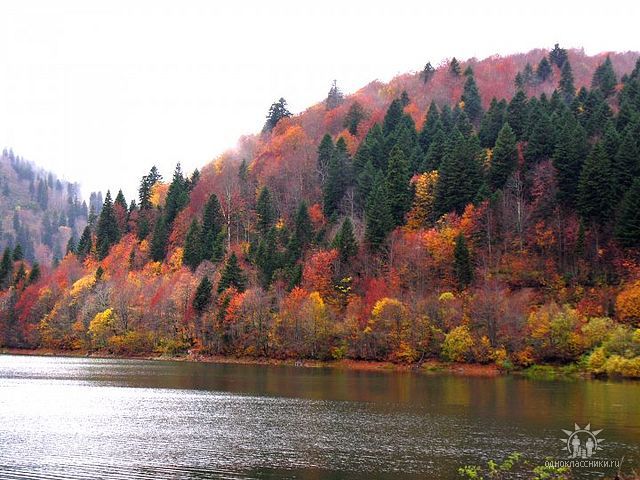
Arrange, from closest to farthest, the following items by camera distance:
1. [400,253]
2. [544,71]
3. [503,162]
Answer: [400,253] < [503,162] < [544,71]

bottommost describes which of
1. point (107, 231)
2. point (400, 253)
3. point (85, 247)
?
point (400, 253)

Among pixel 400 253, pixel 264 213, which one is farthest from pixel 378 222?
pixel 264 213

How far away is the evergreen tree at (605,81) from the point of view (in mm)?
164000

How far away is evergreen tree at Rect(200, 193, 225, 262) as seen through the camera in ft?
520

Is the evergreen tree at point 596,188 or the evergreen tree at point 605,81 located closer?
the evergreen tree at point 596,188

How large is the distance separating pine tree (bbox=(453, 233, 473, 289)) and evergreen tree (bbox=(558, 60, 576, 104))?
67595mm

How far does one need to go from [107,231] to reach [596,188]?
13249 centimetres

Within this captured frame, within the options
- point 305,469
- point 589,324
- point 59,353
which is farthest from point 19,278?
point 305,469

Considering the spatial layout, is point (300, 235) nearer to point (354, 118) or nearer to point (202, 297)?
point (202, 297)

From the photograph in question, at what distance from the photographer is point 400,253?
12738cm

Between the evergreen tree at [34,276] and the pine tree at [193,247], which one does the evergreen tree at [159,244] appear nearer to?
the pine tree at [193,247]

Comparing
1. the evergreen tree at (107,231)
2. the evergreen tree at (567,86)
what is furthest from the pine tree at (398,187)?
the evergreen tree at (107,231)

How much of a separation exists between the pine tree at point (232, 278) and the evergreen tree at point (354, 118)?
209ft

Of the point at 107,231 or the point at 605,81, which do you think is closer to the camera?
the point at 605,81
